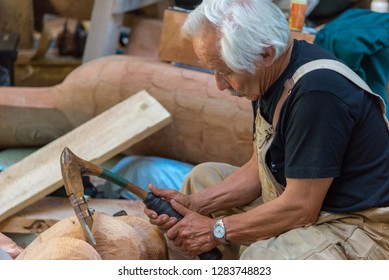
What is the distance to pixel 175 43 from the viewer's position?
433 cm

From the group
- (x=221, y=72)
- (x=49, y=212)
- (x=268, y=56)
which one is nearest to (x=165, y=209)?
(x=221, y=72)

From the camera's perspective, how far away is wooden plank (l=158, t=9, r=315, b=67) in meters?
4.27

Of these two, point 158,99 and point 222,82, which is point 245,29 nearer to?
point 222,82

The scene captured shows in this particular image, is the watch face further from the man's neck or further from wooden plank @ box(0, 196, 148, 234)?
wooden plank @ box(0, 196, 148, 234)

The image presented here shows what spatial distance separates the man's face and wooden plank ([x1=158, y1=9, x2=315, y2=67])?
1.59 m

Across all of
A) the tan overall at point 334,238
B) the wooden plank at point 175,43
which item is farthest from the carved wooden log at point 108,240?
the wooden plank at point 175,43

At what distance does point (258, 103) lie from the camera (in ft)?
9.32

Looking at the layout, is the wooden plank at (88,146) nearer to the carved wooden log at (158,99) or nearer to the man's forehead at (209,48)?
the carved wooden log at (158,99)

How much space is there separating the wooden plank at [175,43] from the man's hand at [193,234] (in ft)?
5.24

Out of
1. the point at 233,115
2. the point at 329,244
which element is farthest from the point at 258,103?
the point at 233,115

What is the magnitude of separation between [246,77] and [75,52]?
4588 millimetres

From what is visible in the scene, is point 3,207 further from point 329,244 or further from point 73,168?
point 329,244

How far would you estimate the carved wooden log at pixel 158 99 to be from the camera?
157 inches

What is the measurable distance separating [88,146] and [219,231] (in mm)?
1259
